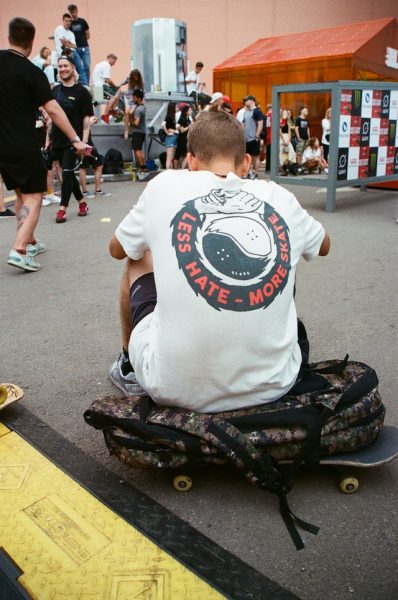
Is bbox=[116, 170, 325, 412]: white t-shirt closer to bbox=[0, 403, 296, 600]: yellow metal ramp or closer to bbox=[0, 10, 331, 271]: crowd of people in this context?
bbox=[0, 403, 296, 600]: yellow metal ramp

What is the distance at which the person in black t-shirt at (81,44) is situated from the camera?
13.0 meters

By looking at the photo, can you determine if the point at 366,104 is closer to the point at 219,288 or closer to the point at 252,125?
the point at 252,125

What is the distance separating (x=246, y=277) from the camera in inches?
72.8

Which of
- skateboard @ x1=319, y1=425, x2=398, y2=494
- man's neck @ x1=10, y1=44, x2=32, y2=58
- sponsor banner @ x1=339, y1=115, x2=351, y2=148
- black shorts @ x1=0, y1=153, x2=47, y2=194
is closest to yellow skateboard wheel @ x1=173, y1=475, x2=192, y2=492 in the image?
skateboard @ x1=319, y1=425, x2=398, y2=494

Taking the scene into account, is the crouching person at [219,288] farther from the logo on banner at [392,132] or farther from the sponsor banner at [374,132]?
the logo on banner at [392,132]

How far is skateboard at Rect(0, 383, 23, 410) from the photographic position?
2410 mm

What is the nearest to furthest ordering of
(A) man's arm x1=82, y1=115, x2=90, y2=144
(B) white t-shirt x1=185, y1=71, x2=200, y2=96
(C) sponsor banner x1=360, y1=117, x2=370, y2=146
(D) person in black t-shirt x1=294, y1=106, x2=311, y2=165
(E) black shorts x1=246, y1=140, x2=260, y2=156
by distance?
(A) man's arm x1=82, y1=115, x2=90, y2=144
(C) sponsor banner x1=360, y1=117, x2=370, y2=146
(E) black shorts x1=246, y1=140, x2=260, y2=156
(D) person in black t-shirt x1=294, y1=106, x2=311, y2=165
(B) white t-shirt x1=185, y1=71, x2=200, y2=96

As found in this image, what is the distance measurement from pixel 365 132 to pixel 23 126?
16.4ft

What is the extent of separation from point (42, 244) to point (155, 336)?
3.94 meters

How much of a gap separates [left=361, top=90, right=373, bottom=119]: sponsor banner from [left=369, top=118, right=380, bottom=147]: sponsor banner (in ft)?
0.48

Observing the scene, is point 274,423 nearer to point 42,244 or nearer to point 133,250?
point 133,250

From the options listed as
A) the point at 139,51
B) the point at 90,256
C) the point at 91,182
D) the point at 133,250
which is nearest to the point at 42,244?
the point at 90,256

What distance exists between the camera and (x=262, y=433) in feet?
5.99

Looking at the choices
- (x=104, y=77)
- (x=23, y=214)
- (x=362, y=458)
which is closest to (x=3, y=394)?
(x=362, y=458)
